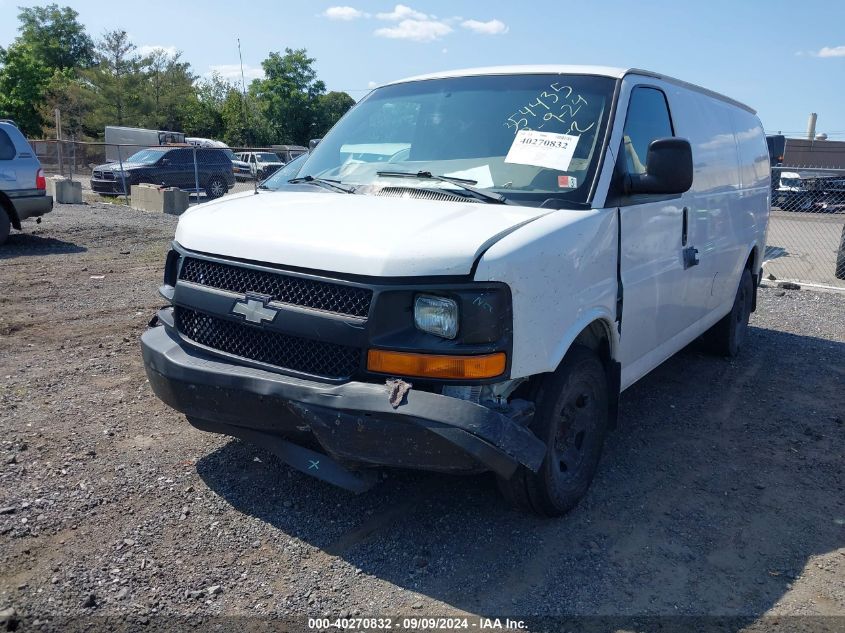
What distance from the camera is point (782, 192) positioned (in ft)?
45.3

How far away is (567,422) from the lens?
3.55m

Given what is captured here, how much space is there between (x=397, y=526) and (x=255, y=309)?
1274 millimetres

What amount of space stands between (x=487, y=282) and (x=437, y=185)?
101 cm

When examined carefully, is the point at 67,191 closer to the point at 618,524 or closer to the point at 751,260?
the point at 751,260

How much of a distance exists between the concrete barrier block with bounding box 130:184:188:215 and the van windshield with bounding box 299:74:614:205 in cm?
1499

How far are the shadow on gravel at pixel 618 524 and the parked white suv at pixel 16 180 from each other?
9.73m

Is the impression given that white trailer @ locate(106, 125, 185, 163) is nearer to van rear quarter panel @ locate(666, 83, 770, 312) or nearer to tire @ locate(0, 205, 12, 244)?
tire @ locate(0, 205, 12, 244)

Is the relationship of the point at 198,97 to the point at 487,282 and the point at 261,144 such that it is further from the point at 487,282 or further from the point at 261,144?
the point at 487,282

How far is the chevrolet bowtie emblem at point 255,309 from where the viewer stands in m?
3.16

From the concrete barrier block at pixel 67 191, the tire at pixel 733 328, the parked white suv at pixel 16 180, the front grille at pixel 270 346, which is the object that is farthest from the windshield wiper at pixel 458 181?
the concrete barrier block at pixel 67 191

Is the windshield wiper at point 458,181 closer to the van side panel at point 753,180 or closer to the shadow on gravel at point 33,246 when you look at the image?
the van side panel at point 753,180

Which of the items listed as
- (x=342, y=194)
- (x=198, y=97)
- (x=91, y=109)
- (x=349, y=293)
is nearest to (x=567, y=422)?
(x=349, y=293)

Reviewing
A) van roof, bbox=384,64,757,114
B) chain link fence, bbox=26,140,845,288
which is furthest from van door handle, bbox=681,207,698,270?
chain link fence, bbox=26,140,845,288

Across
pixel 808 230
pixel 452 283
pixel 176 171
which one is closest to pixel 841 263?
pixel 808 230
